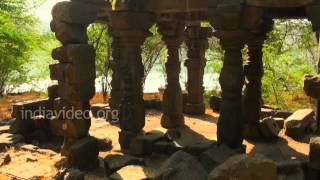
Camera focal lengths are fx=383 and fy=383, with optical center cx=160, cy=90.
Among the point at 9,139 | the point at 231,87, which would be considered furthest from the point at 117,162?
the point at 9,139

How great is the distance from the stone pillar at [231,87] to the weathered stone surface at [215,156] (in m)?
0.29

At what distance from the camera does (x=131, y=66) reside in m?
8.86

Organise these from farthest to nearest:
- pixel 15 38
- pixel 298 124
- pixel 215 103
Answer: pixel 15 38 → pixel 215 103 → pixel 298 124

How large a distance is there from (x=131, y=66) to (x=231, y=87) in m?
2.57

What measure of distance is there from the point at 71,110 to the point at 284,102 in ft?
55.1

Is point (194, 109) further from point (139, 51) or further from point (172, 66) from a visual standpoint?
point (139, 51)

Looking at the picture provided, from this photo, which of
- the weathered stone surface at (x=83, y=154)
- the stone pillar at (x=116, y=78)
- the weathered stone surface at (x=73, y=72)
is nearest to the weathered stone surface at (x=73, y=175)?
the weathered stone surface at (x=83, y=154)

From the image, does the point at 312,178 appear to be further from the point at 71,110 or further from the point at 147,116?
the point at 147,116

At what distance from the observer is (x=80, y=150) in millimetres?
7586

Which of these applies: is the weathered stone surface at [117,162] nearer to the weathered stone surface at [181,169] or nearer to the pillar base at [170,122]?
the weathered stone surface at [181,169]

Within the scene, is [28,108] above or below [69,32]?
below

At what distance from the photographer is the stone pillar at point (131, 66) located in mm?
8453

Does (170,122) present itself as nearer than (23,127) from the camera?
No

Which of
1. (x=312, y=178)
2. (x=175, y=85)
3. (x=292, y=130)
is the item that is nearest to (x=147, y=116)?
(x=175, y=85)
